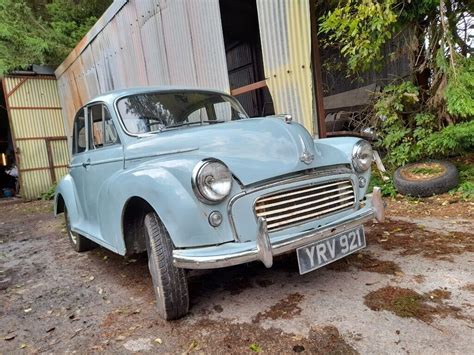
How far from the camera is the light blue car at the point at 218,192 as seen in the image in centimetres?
206

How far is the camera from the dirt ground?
1.97 metres

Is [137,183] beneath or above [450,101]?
beneath

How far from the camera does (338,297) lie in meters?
2.42

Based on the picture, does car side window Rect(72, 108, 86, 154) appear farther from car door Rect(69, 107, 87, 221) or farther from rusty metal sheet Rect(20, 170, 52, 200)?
rusty metal sheet Rect(20, 170, 52, 200)

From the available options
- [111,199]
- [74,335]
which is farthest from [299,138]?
[74,335]

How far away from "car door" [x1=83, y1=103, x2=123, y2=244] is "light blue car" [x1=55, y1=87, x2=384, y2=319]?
0.02 meters

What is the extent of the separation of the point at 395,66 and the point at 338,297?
587cm

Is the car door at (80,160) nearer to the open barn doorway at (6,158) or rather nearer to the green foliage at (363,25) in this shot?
the green foliage at (363,25)

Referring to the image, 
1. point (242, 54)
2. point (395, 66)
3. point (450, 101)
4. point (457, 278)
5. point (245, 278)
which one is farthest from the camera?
point (242, 54)

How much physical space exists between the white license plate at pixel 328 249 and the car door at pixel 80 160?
95.6 inches

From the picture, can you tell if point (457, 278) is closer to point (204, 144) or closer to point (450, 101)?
point (204, 144)

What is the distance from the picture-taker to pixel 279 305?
7.82 ft

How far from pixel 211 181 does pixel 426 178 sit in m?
3.77

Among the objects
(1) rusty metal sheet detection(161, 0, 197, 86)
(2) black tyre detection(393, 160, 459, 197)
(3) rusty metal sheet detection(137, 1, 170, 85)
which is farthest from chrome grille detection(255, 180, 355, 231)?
(3) rusty metal sheet detection(137, 1, 170, 85)
